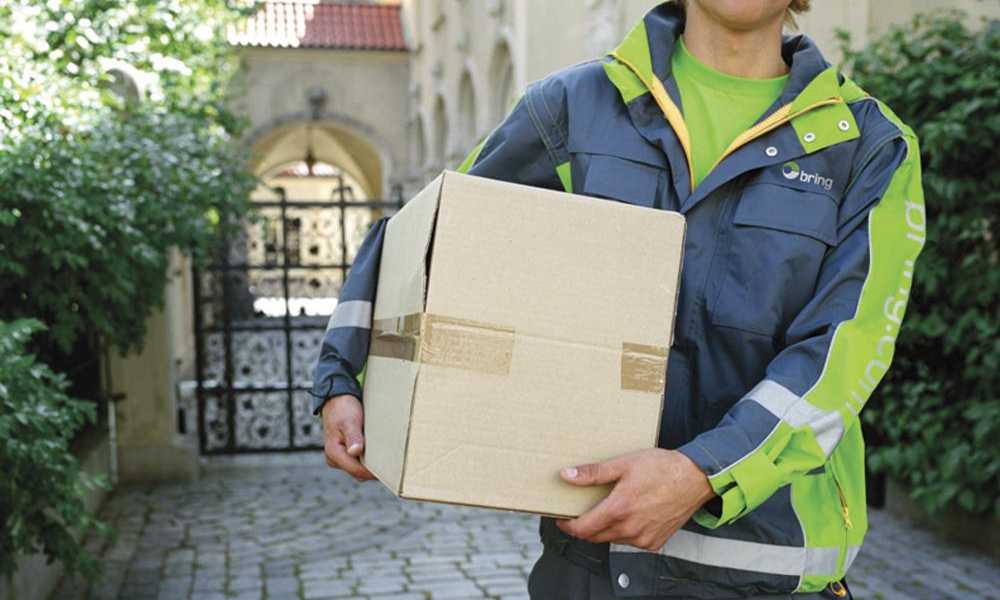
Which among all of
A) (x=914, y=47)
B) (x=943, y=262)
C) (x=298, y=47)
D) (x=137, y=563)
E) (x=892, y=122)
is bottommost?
(x=137, y=563)

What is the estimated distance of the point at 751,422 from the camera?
5.31 ft

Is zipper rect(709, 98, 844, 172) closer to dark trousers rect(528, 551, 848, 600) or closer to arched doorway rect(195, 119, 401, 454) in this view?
dark trousers rect(528, 551, 848, 600)

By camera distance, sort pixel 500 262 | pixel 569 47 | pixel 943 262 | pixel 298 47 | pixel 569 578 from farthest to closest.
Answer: pixel 298 47 < pixel 569 47 < pixel 943 262 < pixel 569 578 < pixel 500 262

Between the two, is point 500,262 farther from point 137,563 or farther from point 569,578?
point 137,563

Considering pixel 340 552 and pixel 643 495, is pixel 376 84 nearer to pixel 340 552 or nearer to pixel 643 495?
pixel 340 552

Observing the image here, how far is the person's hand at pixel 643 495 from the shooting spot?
154 centimetres

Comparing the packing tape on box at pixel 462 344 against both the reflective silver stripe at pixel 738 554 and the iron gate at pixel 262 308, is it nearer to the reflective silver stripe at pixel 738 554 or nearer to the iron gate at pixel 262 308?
the reflective silver stripe at pixel 738 554

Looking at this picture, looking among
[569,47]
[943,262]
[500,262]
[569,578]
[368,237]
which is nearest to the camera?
[500,262]

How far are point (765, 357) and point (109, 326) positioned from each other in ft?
14.7

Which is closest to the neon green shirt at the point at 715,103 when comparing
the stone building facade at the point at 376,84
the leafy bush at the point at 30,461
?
the leafy bush at the point at 30,461

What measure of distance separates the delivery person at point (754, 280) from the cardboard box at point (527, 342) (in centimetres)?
13

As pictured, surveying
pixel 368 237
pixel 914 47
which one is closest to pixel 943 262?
pixel 914 47

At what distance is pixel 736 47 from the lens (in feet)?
6.29

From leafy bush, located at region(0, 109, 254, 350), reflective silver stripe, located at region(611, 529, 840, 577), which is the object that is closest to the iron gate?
leafy bush, located at region(0, 109, 254, 350)
